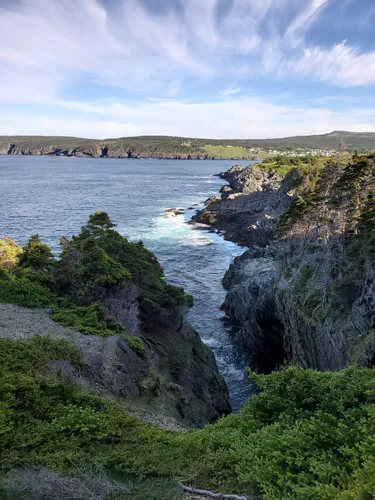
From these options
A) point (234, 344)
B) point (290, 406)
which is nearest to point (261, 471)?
point (290, 406)

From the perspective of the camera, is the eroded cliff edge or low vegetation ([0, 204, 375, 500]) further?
the eroded cliff edge

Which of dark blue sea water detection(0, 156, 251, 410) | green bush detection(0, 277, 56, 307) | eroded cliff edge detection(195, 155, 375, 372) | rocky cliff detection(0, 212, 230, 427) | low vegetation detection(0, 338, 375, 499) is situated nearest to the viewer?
low vegetation detection(0, 338, 375, 499)

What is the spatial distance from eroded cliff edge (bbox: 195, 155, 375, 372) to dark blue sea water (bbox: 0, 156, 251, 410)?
96.6 inches

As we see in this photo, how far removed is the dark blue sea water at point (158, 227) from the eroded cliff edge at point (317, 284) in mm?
2455

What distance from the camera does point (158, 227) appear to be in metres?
69.4

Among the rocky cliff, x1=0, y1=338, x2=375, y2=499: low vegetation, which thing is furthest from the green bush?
x1=0, y1=338, x2=375, y2=499: low vegetation

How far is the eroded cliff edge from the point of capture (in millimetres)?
21281

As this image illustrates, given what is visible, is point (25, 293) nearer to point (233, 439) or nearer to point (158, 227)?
point (233, 439)

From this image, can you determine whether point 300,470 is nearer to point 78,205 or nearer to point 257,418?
point 257,418

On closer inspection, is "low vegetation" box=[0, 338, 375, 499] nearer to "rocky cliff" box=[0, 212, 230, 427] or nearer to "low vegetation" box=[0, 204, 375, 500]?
"low vegetation" box=[0, 204, 375, 500]

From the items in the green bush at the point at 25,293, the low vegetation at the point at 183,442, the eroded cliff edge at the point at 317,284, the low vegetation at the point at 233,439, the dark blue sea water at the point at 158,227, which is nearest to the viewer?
the low vegetation at the point at 233,439

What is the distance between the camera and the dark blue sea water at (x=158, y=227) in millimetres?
35844

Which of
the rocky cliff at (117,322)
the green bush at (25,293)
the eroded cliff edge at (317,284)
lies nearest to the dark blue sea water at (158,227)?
the eroded cliff edge at (317,284)

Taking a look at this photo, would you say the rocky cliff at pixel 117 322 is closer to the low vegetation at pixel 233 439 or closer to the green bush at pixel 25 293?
the green bush at pixel 25 293
